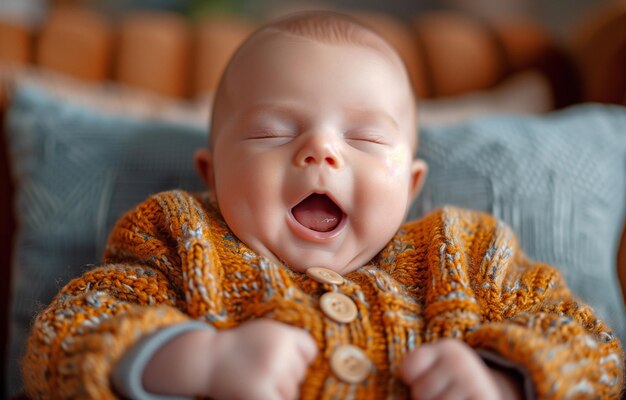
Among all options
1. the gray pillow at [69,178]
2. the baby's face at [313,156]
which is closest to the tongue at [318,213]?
the baby's face at [313,156]

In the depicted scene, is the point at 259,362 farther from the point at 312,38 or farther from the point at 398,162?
the point at 312,38

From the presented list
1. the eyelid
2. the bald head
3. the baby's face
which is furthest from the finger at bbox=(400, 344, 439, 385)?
the bald head

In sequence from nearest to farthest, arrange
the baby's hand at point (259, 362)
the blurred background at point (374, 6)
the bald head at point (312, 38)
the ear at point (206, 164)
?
the baby's hand at point (259, 362) < the bald head at point (312, 38) < the ear at point (206, 164) < the blurred background at point (374, 6)

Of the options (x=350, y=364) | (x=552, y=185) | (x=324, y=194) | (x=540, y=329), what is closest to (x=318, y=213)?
(x=324, y=194)

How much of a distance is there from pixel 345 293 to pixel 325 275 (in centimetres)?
A: 4

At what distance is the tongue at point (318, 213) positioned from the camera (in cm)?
95

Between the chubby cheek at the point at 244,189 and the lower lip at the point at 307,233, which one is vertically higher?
the chubby cheek at the point at 244,189

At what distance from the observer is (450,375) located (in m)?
0.74

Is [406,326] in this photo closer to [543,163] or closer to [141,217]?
[141,217]

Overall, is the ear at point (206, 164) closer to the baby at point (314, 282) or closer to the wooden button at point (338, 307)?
the baby at point (314, 282)

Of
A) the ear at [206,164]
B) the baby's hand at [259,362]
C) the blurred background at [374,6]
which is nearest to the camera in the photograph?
the baby's hand at [259,362]

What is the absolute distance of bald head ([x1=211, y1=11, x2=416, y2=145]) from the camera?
1023mm

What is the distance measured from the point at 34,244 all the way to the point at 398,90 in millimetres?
785

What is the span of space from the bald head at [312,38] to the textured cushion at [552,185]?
0.25 meters
